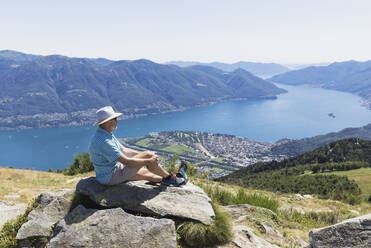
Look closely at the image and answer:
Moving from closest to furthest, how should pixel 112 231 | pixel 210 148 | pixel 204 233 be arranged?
pixel 112 231, pixel 204 233, pixel 210 148

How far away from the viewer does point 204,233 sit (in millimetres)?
5031

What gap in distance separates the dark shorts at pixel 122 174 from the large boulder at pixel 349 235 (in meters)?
4.10

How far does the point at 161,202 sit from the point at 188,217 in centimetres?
67

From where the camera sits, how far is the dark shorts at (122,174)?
561cm

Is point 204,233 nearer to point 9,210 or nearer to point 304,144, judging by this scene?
point 9,210

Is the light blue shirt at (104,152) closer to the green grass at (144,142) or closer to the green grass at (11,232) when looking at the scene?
the green grass at (11,232)

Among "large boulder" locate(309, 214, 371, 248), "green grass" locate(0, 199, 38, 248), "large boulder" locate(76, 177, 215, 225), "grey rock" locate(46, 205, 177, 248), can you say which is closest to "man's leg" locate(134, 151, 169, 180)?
"large boulder" locate(76, 177, 215, 225)

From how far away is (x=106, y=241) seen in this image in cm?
444

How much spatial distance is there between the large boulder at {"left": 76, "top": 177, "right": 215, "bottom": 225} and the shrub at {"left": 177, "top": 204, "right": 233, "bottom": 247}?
0.14 metres

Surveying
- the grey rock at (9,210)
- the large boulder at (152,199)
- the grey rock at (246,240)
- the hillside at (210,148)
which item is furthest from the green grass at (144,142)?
the grey rock at (246,240)

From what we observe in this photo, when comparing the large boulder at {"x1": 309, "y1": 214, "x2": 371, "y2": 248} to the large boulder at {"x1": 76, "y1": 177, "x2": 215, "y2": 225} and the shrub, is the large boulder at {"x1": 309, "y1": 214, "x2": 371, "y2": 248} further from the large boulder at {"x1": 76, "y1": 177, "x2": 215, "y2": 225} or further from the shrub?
the large boulder at {"x1": 76, "y1": 177, "x2": 215, "y2": 225}

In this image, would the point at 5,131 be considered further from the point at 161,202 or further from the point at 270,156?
the point at 161,202

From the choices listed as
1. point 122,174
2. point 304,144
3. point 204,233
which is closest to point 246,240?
point 204,233

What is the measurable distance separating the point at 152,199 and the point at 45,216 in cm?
221
